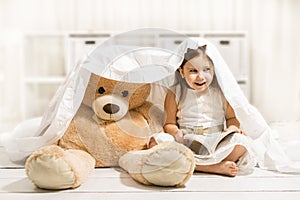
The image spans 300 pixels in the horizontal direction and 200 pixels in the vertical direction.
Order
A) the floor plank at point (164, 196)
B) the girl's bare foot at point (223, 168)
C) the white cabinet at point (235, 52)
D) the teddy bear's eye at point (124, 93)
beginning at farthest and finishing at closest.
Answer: the white cabinet at point (235, 52)
the teddy bear's eye at point (124, 93)
the girl's bare foot at point (223, 168)
the floor plank at point (164, 196)

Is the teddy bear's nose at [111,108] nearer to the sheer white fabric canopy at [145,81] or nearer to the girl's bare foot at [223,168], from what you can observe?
the sheer white fabric canopy at [145,81]

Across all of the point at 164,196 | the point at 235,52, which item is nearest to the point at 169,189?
the point at 164,196

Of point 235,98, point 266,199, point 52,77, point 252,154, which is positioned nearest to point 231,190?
point 266,199

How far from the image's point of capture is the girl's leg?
134cm

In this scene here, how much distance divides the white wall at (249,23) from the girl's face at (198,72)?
1969 millimetres

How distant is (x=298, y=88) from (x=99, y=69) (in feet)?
7.51

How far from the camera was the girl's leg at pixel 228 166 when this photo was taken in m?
1.34

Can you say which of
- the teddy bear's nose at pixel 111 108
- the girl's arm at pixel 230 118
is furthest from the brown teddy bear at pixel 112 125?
the girl's arm at pixel 230 118

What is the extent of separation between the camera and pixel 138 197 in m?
1.13

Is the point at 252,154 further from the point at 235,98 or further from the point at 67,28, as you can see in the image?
the point at 67,28

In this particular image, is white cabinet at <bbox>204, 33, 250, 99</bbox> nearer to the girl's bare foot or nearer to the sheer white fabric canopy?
the sheer white fabric canopy

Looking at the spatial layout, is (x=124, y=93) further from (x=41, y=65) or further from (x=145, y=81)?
(x=41, y=65)

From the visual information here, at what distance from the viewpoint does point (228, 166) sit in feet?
4.41

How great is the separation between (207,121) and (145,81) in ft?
0.76
